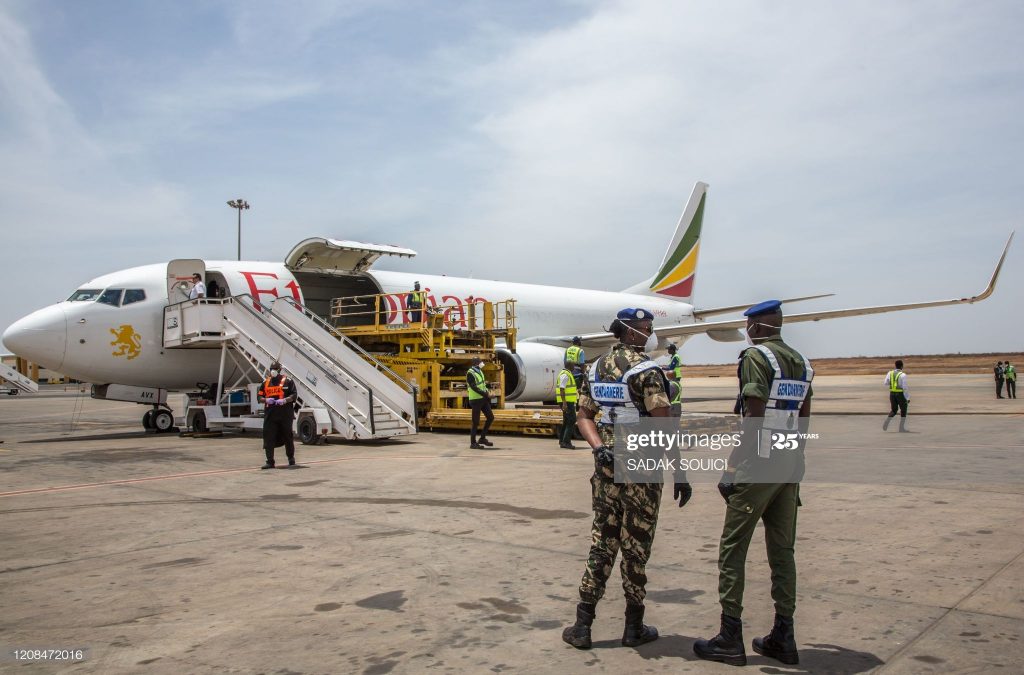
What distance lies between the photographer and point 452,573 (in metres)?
4.94

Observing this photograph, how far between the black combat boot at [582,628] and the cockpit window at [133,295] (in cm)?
1421

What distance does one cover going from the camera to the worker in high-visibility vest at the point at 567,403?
12461mm

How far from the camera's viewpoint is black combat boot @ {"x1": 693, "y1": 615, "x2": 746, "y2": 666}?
3465 millimetres

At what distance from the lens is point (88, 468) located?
10.6 meters

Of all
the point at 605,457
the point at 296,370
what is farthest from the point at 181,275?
the point at 605,457

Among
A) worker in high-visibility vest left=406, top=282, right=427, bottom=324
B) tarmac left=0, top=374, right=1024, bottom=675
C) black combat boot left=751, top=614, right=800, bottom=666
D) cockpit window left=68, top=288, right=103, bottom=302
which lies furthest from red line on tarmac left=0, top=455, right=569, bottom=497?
black combat boot left=751, top=614, right=800, bottom=666

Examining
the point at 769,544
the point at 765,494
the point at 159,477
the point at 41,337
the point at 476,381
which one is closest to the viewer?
the point at 765,494

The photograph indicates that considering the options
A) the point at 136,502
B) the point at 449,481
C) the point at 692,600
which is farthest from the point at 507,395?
the point at 692,600

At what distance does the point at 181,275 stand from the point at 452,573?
1321 centimetres

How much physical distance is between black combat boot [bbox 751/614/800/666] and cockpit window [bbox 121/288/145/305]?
48.7 feet

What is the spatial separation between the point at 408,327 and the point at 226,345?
3813 millimetres

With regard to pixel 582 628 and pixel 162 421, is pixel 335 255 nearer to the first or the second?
pixel 162 421

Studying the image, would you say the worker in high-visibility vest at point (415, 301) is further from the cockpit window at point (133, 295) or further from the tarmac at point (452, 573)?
the tarmac at point (452, 573)

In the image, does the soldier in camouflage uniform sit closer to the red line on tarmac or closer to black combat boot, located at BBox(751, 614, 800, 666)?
black combat boot, located at BBox(751, 614, 800, 666)
